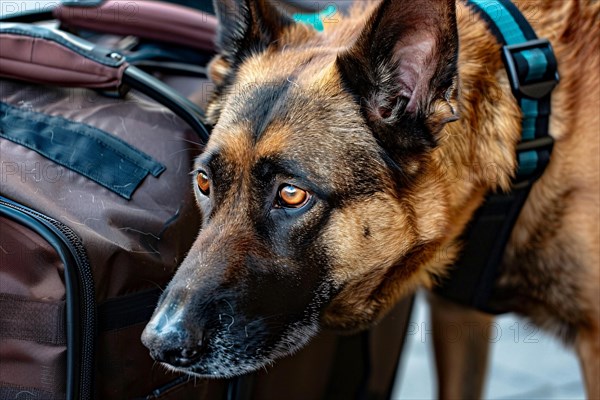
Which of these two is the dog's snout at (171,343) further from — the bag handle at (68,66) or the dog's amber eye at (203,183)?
the bag handle at (68,66)

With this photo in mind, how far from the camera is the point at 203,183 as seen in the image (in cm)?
206

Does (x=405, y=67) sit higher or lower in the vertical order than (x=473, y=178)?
higher

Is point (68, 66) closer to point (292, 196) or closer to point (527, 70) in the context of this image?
point (292, 196)

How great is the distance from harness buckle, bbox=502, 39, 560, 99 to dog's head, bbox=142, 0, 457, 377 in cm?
27

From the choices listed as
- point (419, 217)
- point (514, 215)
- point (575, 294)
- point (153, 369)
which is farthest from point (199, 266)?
point (575, 294)

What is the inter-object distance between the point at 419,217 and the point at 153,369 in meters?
0.80

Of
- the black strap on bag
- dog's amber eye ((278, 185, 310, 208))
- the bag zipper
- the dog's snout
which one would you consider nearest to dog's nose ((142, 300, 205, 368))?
the dog's snout

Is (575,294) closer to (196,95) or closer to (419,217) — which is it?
(419,217)

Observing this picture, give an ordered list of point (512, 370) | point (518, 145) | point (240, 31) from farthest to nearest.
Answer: point (512, 370), point (240, 31), point (518, 145)

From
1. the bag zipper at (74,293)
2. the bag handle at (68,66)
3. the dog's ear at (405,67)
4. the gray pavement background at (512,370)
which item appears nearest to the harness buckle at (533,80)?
the dog's ear at (405,67)

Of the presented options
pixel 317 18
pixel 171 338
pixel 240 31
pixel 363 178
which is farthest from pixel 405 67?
pixel 171 338

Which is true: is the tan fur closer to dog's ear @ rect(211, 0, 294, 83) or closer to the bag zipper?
dog's ear @ rect(211, 0, 294, 83)

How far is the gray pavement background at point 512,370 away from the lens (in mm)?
3592

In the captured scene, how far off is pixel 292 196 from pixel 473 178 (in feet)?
1.86
